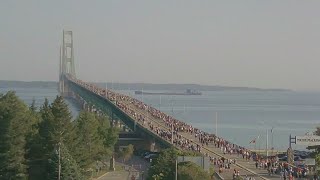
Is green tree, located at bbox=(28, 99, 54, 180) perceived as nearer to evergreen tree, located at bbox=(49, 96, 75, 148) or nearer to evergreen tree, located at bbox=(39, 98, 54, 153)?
evergreen tree, located at bbox=(39, 98, 54, 153)

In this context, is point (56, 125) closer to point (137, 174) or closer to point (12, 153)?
point (12, 153)

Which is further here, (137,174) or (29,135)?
(137,174)

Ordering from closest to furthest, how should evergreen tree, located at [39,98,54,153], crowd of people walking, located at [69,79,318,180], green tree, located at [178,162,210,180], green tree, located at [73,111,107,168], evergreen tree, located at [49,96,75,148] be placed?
green tree, located at [178,162,210,180], evergreen tree, located at [39,98,54,153], evergreen tree, located at [49,96,75,148], crowd of people walking, located at [69,79,318,180], green tree, located at [73,111,107,168]

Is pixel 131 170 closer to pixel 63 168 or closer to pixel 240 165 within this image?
pixel 240 165

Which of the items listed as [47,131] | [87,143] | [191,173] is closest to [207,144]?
[87,143]

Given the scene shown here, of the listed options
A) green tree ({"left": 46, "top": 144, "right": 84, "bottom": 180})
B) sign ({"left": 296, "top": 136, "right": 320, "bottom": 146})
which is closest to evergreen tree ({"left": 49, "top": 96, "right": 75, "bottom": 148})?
green tree ({"left": 46, "top": 144, "right": 84, "bottom": 180})

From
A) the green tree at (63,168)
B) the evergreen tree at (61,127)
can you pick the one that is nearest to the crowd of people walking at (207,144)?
the green tree at (63,168)

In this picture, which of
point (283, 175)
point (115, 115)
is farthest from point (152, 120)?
point (283, 175)
